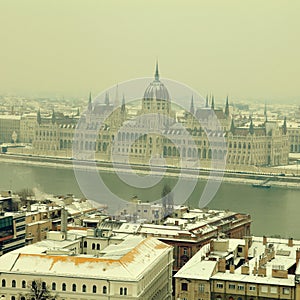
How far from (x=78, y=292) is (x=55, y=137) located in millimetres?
19574

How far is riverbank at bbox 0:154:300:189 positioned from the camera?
20.8m

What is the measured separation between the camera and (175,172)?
21.7m

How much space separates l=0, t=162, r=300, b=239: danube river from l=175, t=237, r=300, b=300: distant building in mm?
3331

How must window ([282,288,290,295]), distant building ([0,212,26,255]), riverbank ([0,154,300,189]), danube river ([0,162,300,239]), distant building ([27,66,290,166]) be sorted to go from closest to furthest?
window ([282,288,290,295]) → distant building ([0,212,26,255]) → danube river ([0,162,300,239]) → riverbank ([0,154,300,189]) → distant building ([27,66,290,166])

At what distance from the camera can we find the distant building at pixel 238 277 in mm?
7891

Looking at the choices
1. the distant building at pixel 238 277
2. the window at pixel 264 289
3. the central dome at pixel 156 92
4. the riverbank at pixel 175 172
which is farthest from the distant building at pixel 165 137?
the window at pixel 264 289

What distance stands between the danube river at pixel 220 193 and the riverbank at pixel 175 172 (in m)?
0.47

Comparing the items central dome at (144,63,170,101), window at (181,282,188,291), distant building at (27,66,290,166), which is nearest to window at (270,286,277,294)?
window at (181,282,188,291)

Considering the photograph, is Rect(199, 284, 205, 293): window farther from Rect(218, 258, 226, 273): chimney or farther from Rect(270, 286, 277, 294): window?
Rect(270, 286, 277, 294): window

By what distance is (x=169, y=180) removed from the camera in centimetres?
2006

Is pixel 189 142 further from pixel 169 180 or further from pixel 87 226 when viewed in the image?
pixel 87 226

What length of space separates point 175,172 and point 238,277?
1370cm

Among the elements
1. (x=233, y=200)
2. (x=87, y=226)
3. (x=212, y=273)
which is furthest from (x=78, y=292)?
(x=233, y=200)

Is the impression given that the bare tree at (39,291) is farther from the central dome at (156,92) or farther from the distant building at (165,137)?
the central dome at (156,92)
